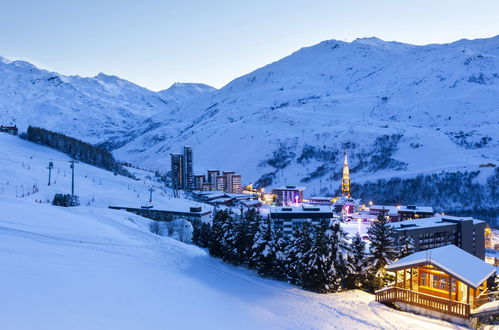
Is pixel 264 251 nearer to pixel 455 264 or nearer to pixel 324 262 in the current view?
pixel 324 262

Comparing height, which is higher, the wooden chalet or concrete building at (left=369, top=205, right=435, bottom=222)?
the wooden chalet

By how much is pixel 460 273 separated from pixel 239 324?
11558 mm

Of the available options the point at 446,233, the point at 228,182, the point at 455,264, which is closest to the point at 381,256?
the point at 455,264

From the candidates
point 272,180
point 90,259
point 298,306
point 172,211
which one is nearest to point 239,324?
point 298,306

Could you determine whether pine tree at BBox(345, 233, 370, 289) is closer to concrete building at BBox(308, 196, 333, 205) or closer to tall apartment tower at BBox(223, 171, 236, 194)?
concrete building at BBox(308, 196, 333, 205)

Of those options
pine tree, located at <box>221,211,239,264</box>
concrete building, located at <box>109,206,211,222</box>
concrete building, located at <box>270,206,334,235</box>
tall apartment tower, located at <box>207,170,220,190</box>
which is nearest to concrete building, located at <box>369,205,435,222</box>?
concrete building, located at <box>270,206,334,235</box>

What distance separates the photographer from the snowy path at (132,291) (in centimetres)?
1163

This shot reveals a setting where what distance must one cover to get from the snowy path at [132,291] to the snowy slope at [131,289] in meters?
0.03

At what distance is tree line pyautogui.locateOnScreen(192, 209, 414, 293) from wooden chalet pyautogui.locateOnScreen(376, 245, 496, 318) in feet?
8.45

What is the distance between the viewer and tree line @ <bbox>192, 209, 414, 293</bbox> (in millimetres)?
21844

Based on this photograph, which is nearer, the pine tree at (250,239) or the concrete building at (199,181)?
the pine tree at (250,239)

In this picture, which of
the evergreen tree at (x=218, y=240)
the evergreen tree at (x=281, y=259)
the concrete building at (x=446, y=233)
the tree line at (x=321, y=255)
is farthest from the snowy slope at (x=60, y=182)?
the concrete building at (x=446, y=233)

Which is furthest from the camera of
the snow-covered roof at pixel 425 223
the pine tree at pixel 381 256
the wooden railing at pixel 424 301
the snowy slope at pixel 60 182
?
the snow-covered roof at pixel 425 223

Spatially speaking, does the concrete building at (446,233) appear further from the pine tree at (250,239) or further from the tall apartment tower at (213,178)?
the tall apartment tower at (213,178)
